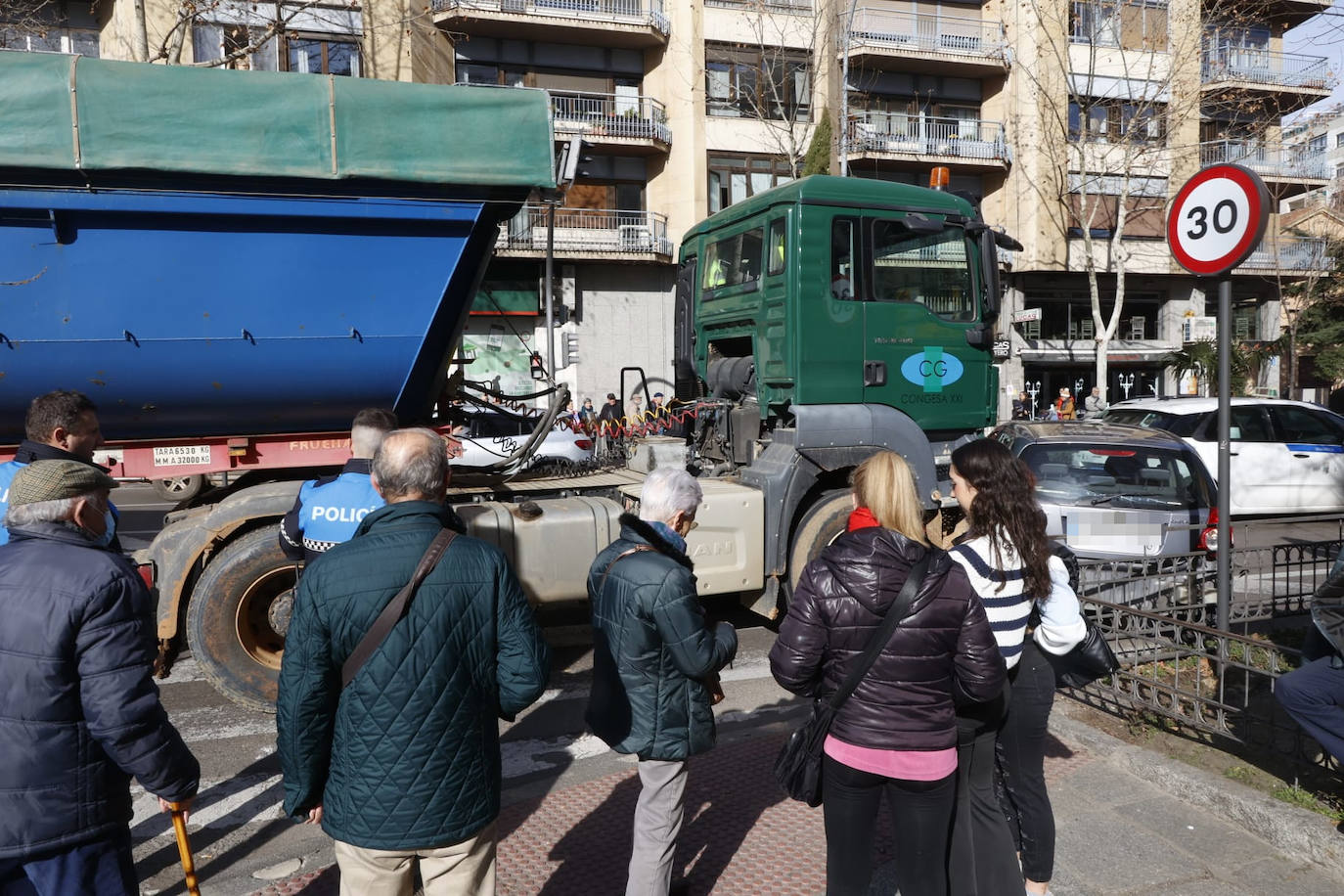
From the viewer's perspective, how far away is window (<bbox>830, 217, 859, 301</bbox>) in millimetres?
6363

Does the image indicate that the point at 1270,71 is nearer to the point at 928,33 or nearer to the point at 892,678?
the point at 928,33

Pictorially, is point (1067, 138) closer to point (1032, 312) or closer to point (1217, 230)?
point (1032, 312)

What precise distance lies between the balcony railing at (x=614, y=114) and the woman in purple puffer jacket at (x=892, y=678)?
22.7m

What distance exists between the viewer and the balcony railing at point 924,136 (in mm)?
25484

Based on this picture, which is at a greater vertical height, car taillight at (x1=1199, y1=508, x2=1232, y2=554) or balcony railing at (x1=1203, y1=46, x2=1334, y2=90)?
balcony railing at (x1=1203, y1=46, x2=1334, y2=90)

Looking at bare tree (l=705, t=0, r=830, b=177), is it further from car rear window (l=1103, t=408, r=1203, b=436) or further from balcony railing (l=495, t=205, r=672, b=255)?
car rear window (l=1103, t=408, r=1203, b=436)

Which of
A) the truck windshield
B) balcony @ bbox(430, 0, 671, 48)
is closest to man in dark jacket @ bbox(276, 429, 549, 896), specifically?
the truck windshield

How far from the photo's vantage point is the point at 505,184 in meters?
5.16

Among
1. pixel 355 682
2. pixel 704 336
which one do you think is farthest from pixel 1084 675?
pixel 704 336

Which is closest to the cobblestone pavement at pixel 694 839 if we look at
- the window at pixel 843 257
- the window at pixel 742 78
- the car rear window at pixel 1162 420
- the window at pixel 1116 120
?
the window at pixel 843 257

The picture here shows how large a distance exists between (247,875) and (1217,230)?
18.0ft

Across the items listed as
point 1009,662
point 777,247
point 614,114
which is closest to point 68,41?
point 614,114

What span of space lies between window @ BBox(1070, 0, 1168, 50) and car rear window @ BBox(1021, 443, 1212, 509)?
2244cm

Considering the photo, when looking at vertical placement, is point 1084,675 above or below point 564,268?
below
